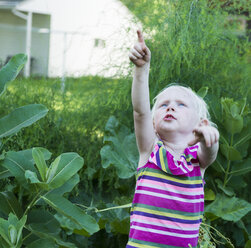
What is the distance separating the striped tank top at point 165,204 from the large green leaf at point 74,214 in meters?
0.16

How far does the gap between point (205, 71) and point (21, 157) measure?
1.38 m

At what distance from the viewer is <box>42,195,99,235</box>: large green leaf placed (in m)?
1.84

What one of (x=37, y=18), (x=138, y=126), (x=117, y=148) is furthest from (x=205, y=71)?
(x=37, y=18)

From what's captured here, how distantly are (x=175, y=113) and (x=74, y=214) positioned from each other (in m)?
0.55

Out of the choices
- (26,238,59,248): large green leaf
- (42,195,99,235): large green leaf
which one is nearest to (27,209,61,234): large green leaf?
(26,238,59,248): large green leaf

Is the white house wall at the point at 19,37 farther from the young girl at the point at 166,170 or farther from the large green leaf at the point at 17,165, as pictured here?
the young girl at the point at 166,170

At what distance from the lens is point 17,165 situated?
201 centimetres

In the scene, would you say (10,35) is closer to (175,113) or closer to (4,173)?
(4,173)

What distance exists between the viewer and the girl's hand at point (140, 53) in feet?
5.56

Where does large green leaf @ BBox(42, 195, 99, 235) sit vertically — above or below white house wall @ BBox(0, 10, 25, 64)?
above

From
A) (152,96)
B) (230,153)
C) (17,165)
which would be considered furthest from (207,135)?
(152,96)

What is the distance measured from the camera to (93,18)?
16.1 meters

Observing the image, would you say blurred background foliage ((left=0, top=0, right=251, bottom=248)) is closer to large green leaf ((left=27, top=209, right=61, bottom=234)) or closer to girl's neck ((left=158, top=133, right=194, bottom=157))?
large green leaf ((left=27, top=209, right=61, bottom=234))

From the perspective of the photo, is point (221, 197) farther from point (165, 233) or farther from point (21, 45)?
point (21, 45)
